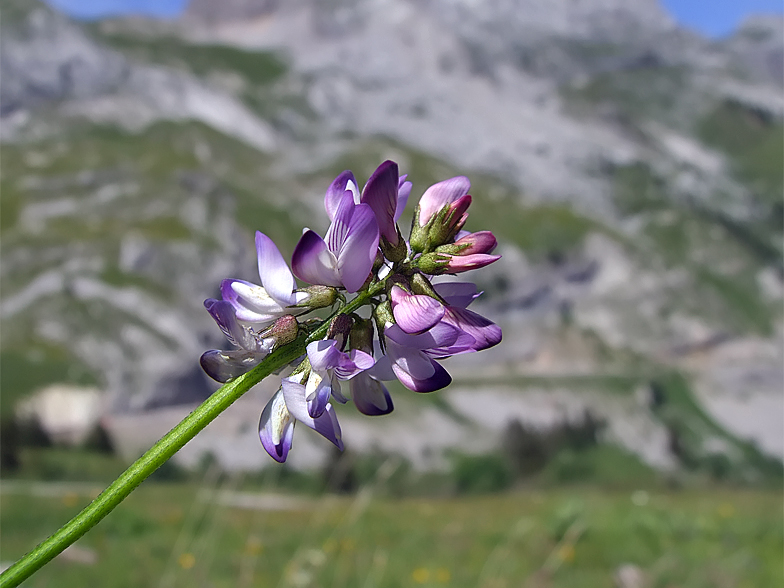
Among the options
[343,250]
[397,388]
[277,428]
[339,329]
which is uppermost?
[343,250]

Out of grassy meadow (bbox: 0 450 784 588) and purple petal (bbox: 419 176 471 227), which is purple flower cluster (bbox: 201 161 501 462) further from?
grassy meadow (bbox: 0 450 784 588)

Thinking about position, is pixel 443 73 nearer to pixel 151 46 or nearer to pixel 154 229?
pixel 151 46

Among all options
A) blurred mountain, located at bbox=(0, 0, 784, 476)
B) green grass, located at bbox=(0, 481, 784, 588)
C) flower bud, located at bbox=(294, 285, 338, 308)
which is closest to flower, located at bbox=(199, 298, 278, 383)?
flower bud, located at bbox=(294, 285, 338, 308)

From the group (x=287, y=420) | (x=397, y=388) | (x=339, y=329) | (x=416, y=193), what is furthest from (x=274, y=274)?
(x=416, y=193)

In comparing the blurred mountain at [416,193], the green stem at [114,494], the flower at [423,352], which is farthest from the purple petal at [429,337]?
the blurred mountain at [416,193]

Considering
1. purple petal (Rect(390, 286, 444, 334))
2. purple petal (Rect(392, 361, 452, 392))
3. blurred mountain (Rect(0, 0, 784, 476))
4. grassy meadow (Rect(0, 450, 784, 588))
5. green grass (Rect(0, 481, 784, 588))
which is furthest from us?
blurred mountain (Rect(0, 0, 784, 476))

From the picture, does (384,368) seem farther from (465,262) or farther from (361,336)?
(465,262)
